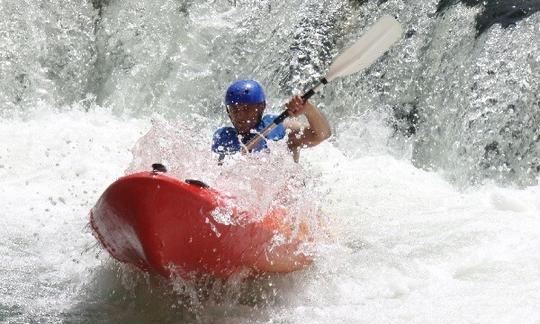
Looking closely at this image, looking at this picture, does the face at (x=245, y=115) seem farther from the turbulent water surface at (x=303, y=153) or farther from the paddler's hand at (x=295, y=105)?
the turbulent water surface at (x=303, y=153)

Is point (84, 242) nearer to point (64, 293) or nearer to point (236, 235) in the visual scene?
point (64, 293)

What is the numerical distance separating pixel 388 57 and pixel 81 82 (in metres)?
3.74

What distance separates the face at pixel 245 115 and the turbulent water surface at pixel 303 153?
0.35m

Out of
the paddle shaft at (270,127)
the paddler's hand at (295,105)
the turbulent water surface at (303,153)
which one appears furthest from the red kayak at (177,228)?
the paddler's hand at (295,105)

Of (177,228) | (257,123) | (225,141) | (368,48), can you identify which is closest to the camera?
(177,228)

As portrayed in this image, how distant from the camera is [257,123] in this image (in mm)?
4102

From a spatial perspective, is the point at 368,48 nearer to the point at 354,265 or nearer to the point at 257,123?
the point at 257,123

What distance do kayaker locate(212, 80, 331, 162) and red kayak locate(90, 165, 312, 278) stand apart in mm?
893

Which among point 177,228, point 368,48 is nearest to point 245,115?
point 368,48

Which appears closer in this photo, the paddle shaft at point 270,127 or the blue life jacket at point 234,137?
the paddle shaft at point 270,127

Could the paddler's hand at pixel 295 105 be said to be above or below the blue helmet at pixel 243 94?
below

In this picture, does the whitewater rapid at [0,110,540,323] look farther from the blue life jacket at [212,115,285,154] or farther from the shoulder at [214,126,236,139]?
the shoulder at [214,126,236,139]

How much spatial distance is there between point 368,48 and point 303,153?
101 inches

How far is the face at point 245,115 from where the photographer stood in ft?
13.0
